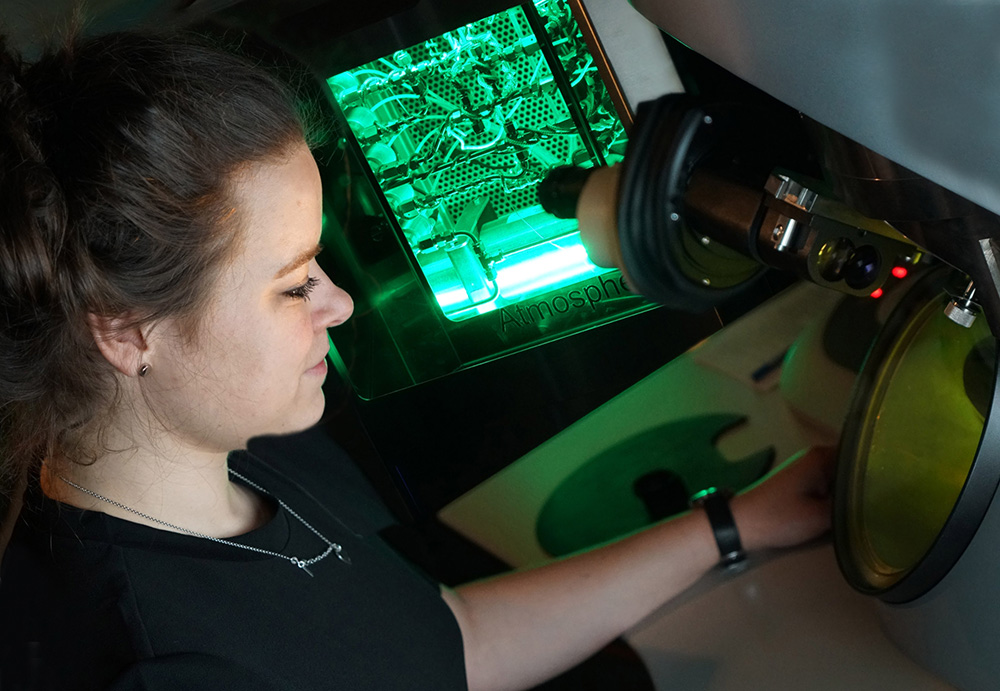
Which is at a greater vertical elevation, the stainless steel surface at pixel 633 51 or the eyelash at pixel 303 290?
the stainless steel surface at pixel 633 51

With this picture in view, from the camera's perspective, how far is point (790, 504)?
2.60ft

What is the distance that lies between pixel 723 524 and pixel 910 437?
23 cm

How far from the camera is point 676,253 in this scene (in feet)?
2.37

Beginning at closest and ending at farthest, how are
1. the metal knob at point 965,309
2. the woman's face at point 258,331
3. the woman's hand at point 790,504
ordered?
the metal knob at point 965,309
the woman's face at point 258,331
the woman's hand at point 790,504

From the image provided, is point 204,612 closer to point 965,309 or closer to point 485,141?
point 485,141

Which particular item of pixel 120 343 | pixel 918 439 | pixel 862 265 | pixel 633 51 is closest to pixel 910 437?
pixel 918 439

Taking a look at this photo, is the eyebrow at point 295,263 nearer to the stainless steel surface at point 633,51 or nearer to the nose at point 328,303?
the nose at point 328,303

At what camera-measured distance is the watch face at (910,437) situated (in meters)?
0.60

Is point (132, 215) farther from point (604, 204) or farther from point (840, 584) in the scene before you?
point (840, 584)

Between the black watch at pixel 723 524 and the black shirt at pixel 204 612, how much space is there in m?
0.29

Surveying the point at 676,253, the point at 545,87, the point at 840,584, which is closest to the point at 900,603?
the point at 840,584

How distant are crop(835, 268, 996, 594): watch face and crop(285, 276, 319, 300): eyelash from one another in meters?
0.41

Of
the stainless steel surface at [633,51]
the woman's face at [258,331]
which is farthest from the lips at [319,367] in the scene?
the stainless steel surface at [633,51]

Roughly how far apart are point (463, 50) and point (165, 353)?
1.06ft
